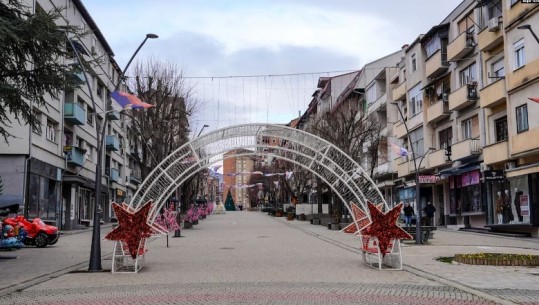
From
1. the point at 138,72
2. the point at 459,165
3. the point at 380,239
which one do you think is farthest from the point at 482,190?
the point at 138,72

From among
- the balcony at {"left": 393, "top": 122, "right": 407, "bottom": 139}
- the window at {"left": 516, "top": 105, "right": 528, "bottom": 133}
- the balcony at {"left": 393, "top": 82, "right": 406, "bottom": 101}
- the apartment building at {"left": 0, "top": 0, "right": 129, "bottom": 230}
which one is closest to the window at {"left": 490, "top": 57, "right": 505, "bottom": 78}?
the window at {"left": 516, "top": 105, "right": 528, "bottom": 133}

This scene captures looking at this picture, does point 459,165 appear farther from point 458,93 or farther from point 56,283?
point 56,283

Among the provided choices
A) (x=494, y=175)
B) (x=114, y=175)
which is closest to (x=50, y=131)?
(x=114, y=175)

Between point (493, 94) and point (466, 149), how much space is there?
194 inches

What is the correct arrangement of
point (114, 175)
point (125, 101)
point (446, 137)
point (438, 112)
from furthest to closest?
point (114, 175) → point (446, 137) → point (438, 112) → point (125, 101)

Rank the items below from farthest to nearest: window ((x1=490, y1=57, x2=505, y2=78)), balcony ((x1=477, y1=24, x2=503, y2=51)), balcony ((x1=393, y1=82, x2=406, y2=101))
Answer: balcony ((x1=393, y1=82, x2=406, y2=101)), window ((x1=490, y1=57, x2=505, y2=78)), balcony ((x1=477, y1=24, x2=503, y2=51))

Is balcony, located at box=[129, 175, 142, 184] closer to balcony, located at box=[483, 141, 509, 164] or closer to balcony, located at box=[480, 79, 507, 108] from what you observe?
balcony, located at box=[483, 141, 509, 164]

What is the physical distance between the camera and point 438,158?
39.5 meters

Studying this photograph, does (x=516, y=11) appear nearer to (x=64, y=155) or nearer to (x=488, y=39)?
(x=488, y=39)

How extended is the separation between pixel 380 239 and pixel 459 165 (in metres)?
23.4

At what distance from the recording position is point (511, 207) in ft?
98.4

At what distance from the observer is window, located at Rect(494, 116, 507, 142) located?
3134cm

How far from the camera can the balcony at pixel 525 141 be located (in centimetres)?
2642

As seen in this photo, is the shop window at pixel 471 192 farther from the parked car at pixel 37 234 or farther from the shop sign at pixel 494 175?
the parked car at pixel 37 234
